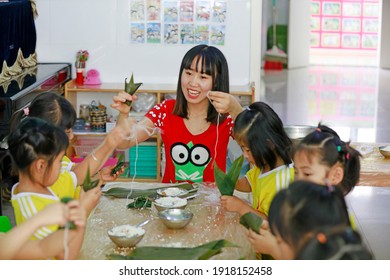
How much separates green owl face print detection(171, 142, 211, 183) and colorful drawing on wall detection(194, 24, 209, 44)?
2.19 metres

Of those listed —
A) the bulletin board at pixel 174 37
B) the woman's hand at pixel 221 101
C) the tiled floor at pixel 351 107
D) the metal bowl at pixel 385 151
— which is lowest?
the tiled floor at pixel 351 107

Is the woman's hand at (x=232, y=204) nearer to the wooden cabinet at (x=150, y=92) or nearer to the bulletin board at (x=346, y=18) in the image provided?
the wooden cabinet at (x=150, y=92)

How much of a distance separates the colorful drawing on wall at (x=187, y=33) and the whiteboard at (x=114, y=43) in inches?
2.1

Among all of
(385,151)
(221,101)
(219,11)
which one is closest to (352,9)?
(219,11)

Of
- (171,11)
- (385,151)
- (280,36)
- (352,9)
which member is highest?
(352,9)

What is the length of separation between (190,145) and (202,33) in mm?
2211

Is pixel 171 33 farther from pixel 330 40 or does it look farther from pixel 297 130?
pixel 330 40

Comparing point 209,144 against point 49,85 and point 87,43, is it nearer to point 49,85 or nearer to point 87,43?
point 49,85

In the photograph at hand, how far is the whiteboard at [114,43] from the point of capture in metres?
5.27

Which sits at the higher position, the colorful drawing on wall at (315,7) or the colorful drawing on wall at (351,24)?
the colorful drawing on wall at (315,7)

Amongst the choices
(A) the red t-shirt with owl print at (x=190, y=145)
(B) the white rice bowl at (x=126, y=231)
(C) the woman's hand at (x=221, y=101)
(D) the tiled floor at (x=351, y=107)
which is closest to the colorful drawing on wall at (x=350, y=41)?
(D) the tiled floor at (x=351, y=107)

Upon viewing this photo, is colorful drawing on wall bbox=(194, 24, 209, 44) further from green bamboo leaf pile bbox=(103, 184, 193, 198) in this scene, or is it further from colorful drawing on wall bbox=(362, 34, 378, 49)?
colorful drawing on wall bbox=(362, 34, 378, 49)

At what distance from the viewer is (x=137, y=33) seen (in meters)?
5.31

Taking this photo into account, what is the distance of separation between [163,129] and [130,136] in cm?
25
